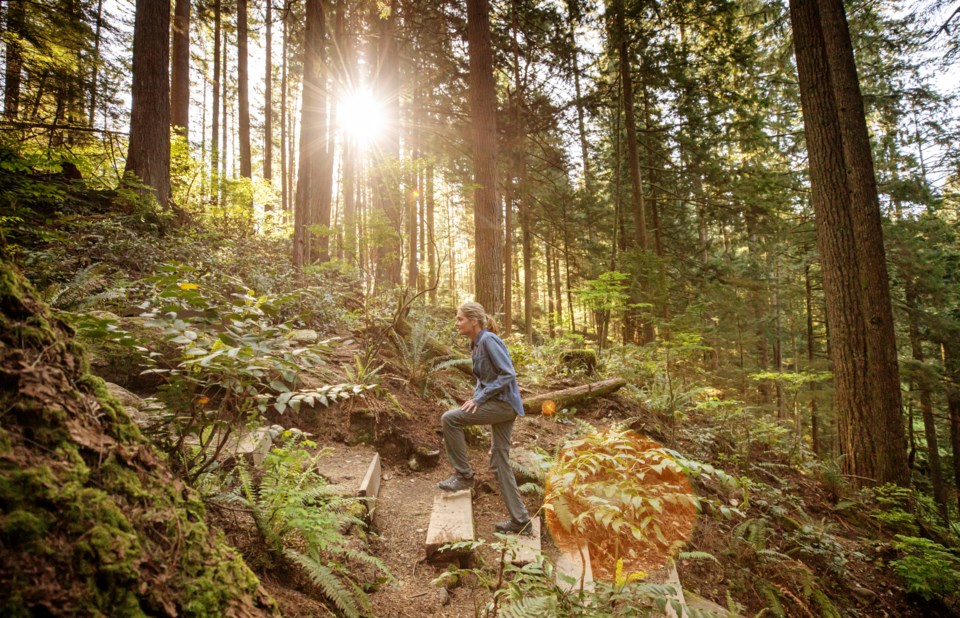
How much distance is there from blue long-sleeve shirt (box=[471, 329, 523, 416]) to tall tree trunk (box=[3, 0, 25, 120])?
28.0 feet

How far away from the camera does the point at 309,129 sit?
10.8 meters

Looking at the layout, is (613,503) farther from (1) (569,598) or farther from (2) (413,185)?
(2) (413,185)

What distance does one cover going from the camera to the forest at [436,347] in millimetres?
1347

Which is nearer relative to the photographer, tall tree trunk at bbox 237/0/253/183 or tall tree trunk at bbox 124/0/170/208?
tall tree trunk at bbox 124/0/170/208

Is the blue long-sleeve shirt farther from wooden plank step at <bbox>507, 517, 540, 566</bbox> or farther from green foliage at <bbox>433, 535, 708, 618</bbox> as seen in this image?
green foliage at <bbox>433, 535, 708, 618</bbox>

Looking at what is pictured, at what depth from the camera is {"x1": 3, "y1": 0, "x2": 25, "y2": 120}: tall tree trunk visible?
252 inches

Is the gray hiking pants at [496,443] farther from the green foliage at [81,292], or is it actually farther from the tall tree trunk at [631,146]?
the tall tree trunk at [631,146]

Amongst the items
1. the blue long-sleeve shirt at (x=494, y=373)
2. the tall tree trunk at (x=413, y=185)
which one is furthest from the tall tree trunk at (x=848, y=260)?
the tall tree trunk at (x=413, y=185)

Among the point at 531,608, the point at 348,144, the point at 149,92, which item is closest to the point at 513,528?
the point at 531,608

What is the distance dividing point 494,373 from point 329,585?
223 cm

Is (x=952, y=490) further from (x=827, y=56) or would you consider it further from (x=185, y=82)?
(x=185, y=82)

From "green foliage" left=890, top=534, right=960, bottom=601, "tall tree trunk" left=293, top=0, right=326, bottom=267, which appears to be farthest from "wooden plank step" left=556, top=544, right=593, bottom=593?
"tall tree trunk" left=293, top=0, right=326, bottom=267

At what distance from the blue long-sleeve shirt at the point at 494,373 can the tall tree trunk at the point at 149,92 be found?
24.3 ft

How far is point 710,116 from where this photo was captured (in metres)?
11.9
